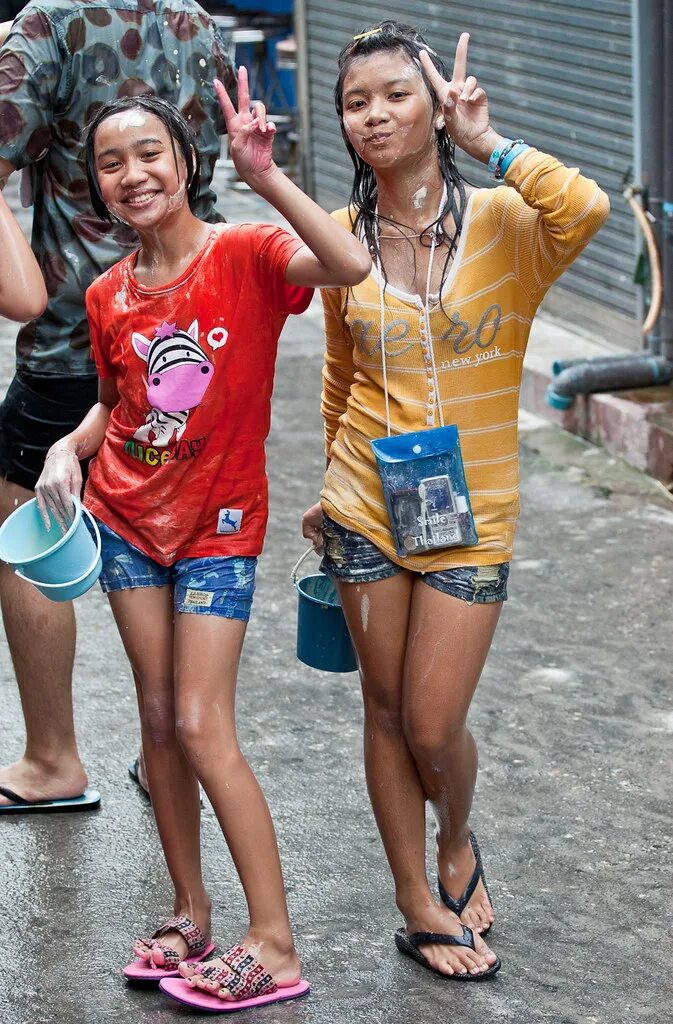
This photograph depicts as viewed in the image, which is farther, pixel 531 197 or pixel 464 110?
pixel 464 110

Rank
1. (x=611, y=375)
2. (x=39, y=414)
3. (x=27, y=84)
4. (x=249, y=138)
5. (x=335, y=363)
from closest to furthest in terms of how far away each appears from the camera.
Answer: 1. (x=249, y=138)
2. (x=335, y=363)
3. (x=27, y=84)
4. (x=39, y=414)
5. (x=611, y=375)

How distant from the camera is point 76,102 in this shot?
12.5 ft

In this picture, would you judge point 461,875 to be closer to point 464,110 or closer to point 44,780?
point 44,780

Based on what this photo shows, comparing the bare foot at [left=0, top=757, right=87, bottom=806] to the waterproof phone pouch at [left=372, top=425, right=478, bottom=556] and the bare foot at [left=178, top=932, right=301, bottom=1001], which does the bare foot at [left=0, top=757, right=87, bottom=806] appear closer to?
the bare foot at [left=178, top=932, right=301, bottom=1001]

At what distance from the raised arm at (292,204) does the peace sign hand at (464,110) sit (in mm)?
372

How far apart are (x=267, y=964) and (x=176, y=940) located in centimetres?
23

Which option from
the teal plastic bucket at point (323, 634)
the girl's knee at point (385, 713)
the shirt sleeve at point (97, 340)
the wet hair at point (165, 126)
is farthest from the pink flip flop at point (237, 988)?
the wet hair at point (165, 126)

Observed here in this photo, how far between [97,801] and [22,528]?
111 centimetres

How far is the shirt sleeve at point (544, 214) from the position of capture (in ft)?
9.89

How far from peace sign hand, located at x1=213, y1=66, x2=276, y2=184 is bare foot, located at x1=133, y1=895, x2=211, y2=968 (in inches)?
63.0

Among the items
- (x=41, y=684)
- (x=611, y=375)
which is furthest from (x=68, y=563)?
(x=611, y=375)

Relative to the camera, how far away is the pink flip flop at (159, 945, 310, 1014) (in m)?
3.16

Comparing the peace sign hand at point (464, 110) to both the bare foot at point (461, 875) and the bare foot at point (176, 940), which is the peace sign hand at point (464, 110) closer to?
the bare foot at point (461, 875)

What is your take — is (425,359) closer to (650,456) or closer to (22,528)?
(22,528)
